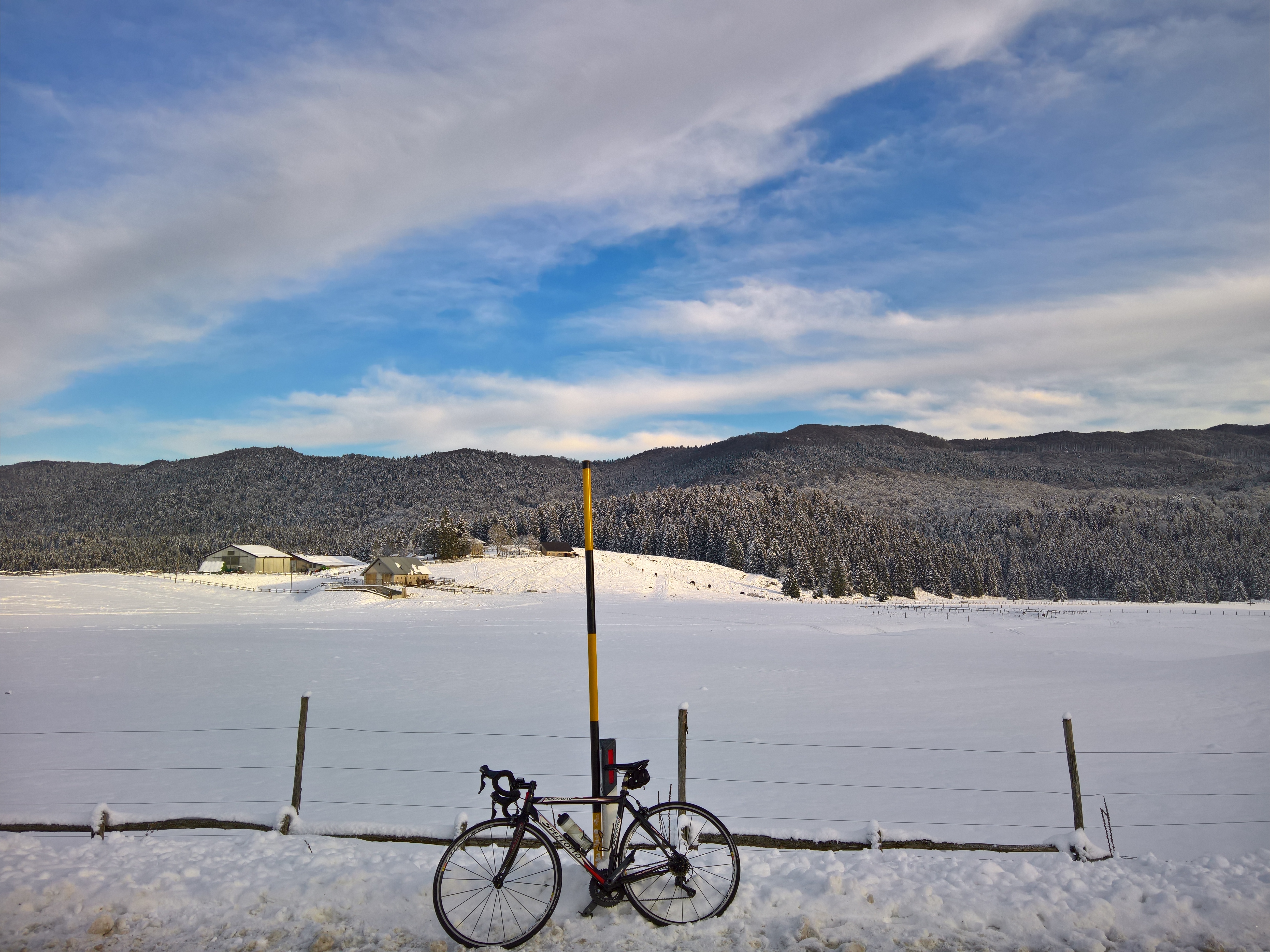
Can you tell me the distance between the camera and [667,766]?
14188 millimetres

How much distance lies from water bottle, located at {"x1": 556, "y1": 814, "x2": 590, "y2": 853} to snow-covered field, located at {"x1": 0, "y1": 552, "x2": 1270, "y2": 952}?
0.56 meters

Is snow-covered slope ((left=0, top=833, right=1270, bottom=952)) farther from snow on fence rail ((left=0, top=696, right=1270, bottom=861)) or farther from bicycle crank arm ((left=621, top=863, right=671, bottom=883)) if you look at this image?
bicycle crank arm ((left=621, top=863, right=671, bottom=883))

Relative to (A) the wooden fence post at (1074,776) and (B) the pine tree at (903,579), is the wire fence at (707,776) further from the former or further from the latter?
(B) the pine tree at (903,579)

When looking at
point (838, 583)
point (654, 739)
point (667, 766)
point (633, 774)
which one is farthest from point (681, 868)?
point (838, 583)

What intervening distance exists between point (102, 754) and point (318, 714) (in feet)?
18.1

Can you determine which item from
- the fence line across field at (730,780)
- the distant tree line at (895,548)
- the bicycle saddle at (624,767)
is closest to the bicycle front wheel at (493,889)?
the bicycle saddle at (624,767)

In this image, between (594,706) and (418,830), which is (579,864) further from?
(418,830)

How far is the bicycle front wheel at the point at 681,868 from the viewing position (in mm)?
5957

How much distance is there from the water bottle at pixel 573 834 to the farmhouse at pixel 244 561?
114 m

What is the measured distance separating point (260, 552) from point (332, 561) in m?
19.9

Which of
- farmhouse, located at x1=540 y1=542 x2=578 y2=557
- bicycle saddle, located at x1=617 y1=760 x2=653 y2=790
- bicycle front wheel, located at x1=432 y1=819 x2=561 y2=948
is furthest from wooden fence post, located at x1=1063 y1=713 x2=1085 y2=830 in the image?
farmhouse, located at x1=540 y1=542 x2=578 y2=557

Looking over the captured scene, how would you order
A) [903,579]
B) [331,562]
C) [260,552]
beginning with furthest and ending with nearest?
[331,562] → [903,579] → [260,552]

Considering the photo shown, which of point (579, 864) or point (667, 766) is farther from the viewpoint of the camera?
point (667, 766)

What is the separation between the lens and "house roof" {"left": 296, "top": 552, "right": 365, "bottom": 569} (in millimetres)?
121875
